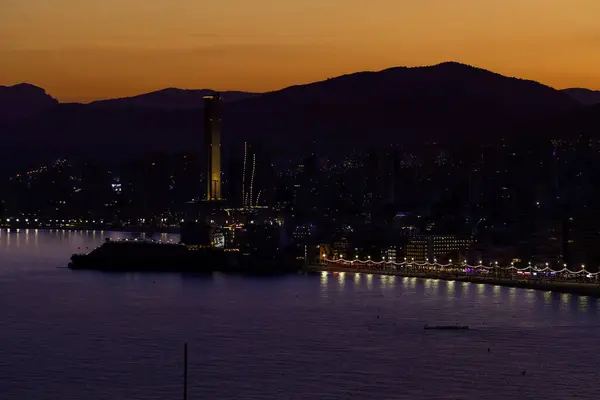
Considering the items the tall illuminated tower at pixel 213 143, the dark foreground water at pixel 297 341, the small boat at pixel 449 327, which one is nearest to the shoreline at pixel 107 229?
the tall illuminated tower at pixel 213 143

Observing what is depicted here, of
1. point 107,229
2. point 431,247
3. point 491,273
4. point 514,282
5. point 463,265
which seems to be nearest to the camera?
point 514,282

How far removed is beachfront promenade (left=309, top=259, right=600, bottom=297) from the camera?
32.5 metres

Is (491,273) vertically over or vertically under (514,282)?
over

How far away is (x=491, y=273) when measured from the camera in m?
36.4

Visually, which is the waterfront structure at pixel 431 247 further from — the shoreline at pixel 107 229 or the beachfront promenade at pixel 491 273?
the shoreline at pixel 107 229

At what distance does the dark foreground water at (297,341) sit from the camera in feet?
58.8

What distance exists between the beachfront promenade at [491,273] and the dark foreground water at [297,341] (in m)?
0.94

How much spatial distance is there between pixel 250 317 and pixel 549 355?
24.4 ft

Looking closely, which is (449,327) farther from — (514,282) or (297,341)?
(514,282)

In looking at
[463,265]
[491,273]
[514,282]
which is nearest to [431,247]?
[463,265]

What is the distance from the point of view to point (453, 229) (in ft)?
147

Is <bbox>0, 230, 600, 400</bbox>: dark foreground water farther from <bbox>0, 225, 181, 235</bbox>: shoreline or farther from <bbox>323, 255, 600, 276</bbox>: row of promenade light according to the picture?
<bbox>0, 225, 181, 235</bbox>: shoreline

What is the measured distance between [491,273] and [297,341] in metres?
15.0

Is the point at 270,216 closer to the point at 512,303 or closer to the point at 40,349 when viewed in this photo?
the point at 512,303
